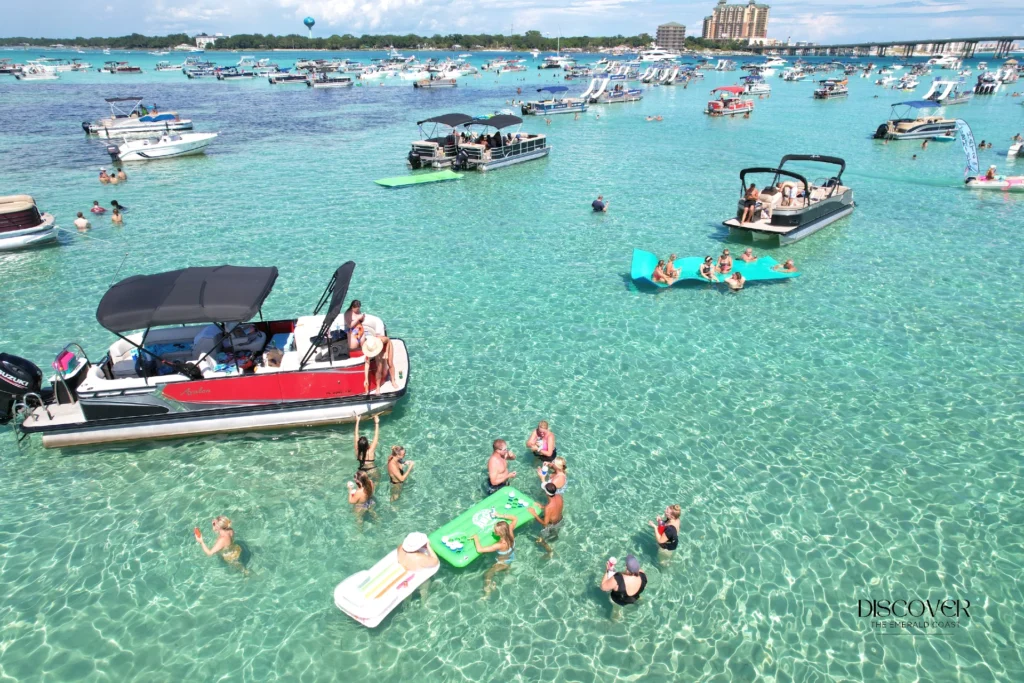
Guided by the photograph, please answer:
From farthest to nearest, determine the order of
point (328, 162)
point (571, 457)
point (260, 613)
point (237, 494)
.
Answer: point (328, 162)
point (571, 457)
point (237, 494)
point (260, 613)

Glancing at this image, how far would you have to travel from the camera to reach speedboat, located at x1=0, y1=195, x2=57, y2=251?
2148 cm

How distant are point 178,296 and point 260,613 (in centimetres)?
600

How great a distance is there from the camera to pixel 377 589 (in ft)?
26.1

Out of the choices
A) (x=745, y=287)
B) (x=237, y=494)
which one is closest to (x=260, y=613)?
(x=237, y=494)

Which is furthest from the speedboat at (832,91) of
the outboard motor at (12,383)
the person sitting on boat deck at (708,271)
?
the outboard motor at (12,383)

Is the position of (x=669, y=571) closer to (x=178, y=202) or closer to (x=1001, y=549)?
(x=1001, y=549)

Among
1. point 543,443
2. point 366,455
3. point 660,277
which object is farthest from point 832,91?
point 366,455

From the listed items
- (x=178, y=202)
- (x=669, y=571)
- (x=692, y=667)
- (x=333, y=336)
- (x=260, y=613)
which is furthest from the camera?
(x=178, y=202)

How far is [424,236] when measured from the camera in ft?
78.0

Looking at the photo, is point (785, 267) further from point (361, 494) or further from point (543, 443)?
point (361, 494)

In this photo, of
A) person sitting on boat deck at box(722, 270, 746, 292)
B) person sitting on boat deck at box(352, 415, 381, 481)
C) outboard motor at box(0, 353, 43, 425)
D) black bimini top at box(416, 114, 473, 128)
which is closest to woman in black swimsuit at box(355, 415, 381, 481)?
person sitting on boat deck at box(352, 415, 381, 481)

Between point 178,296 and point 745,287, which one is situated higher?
point 178,296

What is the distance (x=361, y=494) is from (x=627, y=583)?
4.63m

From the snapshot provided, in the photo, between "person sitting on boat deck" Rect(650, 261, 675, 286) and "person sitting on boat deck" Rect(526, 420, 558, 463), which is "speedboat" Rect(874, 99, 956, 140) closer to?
"person sitting on boat deck" Rect(650, 261, 675, 286)
